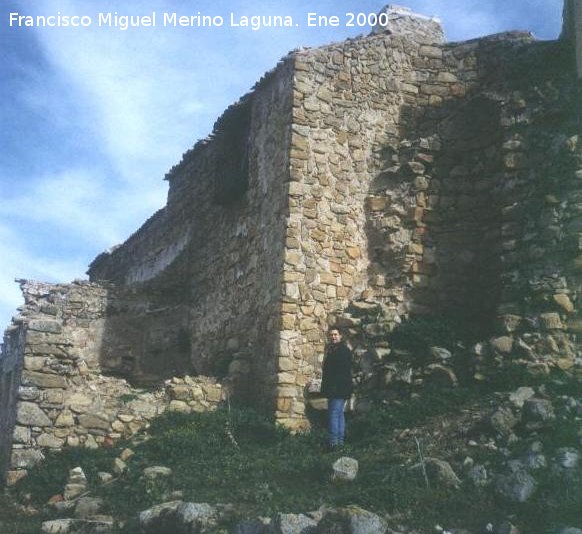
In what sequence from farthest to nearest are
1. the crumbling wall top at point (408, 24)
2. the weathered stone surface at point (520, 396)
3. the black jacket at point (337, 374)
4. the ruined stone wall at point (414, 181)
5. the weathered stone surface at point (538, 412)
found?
the crumbling wall top at point (408, 24) < the ruined stone wall at point (414, 181) < the black jacket at point (337, 374) < the weathered stone surface at point (520, 396) < the weathered stone surface at point (538, 412)

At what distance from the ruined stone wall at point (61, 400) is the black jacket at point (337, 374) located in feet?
6.77

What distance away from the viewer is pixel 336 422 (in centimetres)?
925

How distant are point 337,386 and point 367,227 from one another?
124 inches

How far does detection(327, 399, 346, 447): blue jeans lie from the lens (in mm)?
9117

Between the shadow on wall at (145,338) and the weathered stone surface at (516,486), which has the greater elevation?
the shadow on wall at (145,338)

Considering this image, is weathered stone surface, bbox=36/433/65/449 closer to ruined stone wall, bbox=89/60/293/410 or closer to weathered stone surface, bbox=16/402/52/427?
weathered stone surface, bbox=16/402/52/427

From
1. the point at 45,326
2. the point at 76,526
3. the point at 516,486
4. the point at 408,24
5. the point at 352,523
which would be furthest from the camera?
the point at 408,24

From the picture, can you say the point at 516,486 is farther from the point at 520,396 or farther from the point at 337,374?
the point at 337,374

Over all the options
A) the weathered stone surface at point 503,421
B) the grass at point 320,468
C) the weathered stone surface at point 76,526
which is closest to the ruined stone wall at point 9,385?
the grass at point 320,468

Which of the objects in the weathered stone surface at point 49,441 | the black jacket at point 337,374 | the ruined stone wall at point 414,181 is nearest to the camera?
the black jacket at point 337,374

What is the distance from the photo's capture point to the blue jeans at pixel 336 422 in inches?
359

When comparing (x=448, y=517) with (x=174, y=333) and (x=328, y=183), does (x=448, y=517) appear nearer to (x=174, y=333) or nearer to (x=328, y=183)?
(x=328, y=183)

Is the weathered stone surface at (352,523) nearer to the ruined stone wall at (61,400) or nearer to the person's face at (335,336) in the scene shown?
the person's face at (335,336)

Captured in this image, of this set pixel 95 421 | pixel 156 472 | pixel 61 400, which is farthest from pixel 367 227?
pixel 61 400
